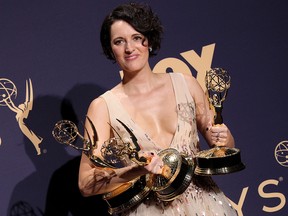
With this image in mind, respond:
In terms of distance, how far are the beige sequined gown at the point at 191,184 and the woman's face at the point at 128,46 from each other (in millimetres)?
114

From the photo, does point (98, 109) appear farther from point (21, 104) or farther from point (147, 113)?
point (21, 104)

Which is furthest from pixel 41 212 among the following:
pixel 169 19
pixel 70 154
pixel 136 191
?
pixel 169 19

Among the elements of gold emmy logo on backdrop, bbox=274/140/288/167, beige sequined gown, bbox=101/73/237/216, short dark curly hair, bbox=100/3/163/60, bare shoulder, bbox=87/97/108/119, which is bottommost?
gold emmy logo on backdrop, bbox=274/140/288/167

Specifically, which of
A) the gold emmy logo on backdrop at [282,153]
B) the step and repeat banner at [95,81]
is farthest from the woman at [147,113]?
the gold emmy logo on backdrop at [282,153]

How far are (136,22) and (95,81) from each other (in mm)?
375

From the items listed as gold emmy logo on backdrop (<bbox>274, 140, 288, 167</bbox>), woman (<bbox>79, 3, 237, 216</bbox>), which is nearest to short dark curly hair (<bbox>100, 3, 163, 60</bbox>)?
woman (<bbox>79, 3, 237, 216</bbox>)

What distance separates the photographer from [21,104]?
76.8 inches

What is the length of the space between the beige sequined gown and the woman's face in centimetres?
11

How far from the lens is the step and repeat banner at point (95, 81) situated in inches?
76.9

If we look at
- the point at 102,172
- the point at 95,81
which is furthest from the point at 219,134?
the point at 95,81

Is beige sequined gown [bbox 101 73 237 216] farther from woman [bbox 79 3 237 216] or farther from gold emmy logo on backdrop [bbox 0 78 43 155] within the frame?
gold emmy logo on backdrop [bbox 0 78 43 155]

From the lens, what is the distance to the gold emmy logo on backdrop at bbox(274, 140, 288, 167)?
2.22m

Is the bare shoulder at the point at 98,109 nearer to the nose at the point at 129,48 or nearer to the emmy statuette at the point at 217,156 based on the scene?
the nose at the point at 129,48

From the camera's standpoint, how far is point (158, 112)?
5.77ft
